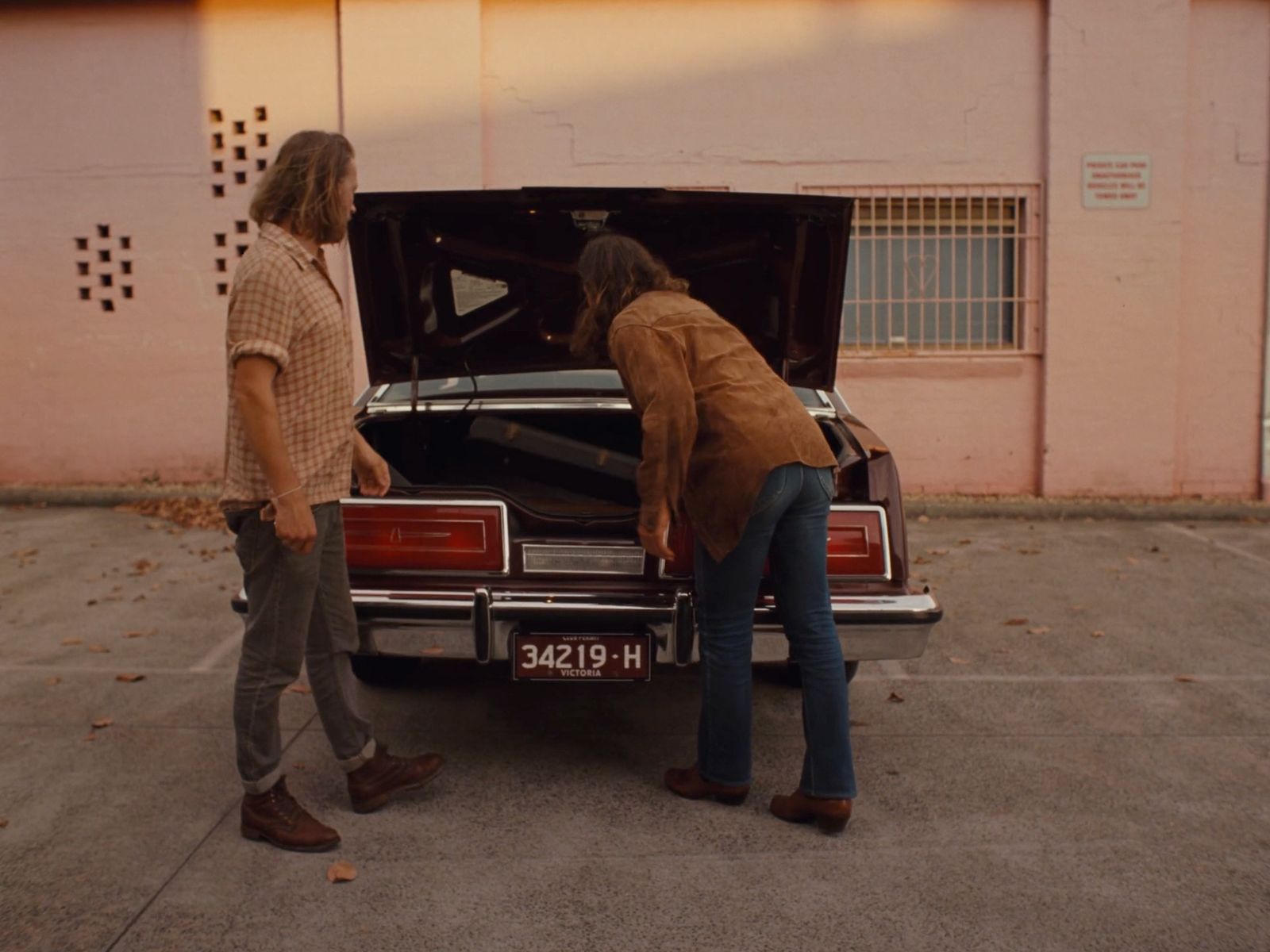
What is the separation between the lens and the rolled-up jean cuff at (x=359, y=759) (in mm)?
3576

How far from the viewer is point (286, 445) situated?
125 inches

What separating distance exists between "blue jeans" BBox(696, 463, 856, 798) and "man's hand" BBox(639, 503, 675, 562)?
14cm

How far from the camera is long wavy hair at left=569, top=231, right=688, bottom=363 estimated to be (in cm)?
346

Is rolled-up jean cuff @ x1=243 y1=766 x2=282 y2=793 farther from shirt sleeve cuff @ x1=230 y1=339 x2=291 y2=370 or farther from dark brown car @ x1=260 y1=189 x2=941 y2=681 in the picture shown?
shirt sleeve cuff @ x1=230 y1=339 x2=291 y2=370

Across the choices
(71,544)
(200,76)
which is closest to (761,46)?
(200,76)

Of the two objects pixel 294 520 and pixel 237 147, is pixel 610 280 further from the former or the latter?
pixel 237 147

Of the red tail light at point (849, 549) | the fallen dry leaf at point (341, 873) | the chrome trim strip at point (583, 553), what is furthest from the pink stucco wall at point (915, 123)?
the fallen dry leaf at point (341, 873)

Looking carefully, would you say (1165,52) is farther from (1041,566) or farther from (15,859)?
(15,859)

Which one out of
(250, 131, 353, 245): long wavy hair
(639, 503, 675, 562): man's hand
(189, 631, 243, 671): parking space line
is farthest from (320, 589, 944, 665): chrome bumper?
(189, 631, 243, 671): parking space line

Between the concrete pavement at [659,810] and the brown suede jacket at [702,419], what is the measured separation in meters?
0.92

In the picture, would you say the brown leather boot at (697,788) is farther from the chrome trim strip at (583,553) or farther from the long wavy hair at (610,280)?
the long wavy hair at (610,280)

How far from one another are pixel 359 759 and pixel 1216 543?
6517 millimetres

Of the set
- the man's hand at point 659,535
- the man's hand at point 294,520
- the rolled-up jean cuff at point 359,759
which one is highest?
the man's hand at point 294,520

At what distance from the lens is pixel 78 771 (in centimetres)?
394
